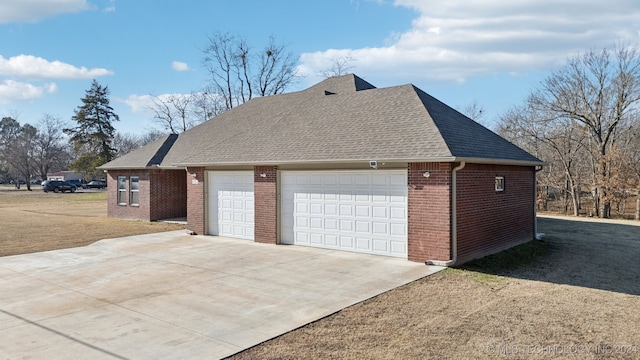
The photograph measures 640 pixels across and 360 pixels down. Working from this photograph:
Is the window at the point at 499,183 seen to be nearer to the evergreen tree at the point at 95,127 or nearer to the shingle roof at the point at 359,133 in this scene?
the shingle roof at the point at 359,133

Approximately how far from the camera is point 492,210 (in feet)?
36.6

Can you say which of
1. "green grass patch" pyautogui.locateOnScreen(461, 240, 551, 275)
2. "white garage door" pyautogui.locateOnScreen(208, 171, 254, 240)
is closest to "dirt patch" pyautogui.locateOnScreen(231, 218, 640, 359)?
"green grass patch" pyautogui.locateOnScreen(461, 240, 551, 275)

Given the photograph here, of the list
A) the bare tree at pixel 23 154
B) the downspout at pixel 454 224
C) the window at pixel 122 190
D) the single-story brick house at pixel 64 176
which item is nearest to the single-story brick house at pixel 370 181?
the downspout at pixel 454 224

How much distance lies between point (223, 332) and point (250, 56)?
121 feet

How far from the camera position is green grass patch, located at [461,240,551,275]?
955 cm

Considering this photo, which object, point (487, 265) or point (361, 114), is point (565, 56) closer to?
point (361, 114)

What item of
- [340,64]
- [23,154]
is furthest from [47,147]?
[340,64]

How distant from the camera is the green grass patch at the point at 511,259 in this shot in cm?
955

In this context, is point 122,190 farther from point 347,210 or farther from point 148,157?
point 347,210

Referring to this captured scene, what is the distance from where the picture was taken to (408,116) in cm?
1161

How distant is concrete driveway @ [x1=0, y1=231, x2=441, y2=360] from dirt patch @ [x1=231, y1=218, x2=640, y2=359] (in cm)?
51

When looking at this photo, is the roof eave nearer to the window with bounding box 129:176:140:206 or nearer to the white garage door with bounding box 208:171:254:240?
the white garage door with bounding box 208:171:254:240

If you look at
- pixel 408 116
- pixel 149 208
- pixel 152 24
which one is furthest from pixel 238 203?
pixel 152 24

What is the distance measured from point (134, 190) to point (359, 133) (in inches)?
543
